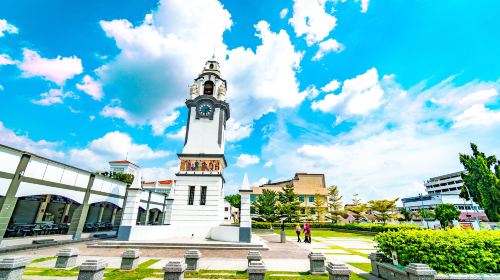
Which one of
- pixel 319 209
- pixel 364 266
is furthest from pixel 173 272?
pixel 319 209

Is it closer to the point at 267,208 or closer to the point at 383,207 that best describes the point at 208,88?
the point at 267,208

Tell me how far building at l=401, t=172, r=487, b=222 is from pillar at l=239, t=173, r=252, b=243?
2766 inches

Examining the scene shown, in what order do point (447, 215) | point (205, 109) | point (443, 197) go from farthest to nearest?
point (443, 197) < point (447, 215) < point (205, 109)

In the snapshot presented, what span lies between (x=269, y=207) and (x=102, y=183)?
86.3 feet

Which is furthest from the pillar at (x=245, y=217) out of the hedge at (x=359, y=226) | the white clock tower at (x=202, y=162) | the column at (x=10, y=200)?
the hedge at (x=359, y=226)

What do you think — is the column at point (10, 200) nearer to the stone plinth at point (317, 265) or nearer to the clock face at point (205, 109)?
the clock face at point (205, 109)

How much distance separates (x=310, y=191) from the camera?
51531mm

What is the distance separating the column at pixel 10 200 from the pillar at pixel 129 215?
5.74 meters

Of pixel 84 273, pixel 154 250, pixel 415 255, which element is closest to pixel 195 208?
pixel 154 250

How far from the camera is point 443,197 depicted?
69.0 meters

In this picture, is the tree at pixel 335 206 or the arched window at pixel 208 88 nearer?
the arched window at pixel 208 88

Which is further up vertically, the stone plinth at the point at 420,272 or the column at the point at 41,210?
the column at the point at 41,210

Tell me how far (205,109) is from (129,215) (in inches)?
467

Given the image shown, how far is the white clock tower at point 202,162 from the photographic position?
1973cm
